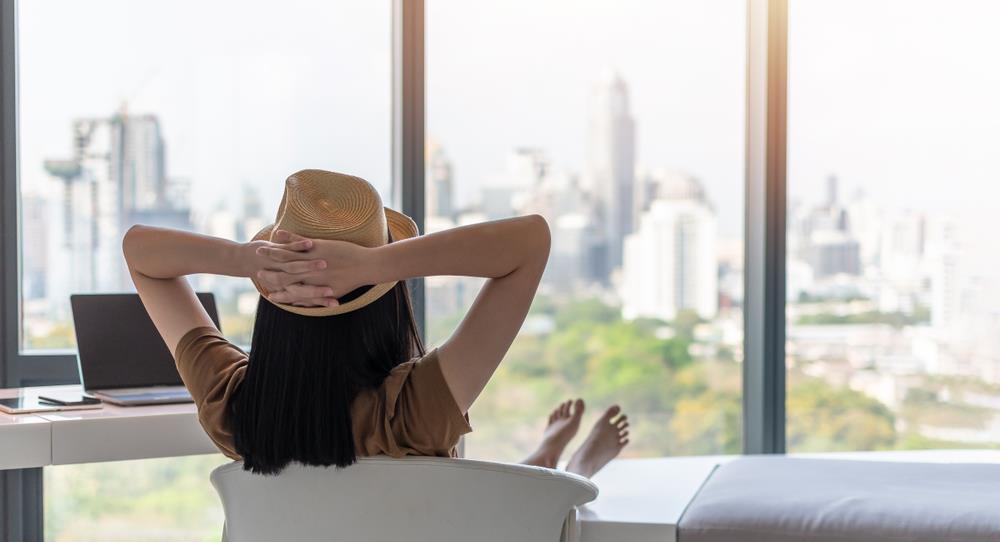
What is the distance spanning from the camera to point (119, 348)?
7.80 feet

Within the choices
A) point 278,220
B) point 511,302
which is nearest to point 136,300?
point 278,220

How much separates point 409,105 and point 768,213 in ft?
3.81

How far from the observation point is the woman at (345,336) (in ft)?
4.16

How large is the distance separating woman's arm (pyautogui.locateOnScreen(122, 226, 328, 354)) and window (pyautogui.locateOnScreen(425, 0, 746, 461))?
6.13ft

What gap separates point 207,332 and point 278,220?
0.67ft

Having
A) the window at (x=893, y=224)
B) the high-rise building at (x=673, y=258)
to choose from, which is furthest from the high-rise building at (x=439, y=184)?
the window at (x=893, y=224)

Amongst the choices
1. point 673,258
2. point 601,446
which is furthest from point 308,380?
point 673,258

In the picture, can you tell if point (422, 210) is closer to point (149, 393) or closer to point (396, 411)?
point (149, 393)

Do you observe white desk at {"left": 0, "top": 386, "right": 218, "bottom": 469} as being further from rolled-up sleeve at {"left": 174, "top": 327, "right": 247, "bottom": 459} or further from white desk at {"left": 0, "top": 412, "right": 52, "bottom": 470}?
rolled-up sleeve at {"left": 174, "top": 327, "right": 247, "bottom": 459}

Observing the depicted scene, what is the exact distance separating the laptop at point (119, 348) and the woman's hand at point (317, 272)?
3.58 feet

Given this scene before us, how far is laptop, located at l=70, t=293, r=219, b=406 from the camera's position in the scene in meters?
2.34

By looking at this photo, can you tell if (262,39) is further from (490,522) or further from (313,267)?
(490,522)

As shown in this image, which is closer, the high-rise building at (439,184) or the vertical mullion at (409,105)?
the vertical mullion at (409,105)

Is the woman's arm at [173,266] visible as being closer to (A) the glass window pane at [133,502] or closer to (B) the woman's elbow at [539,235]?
(B) the woman's elbow at [539,235]
